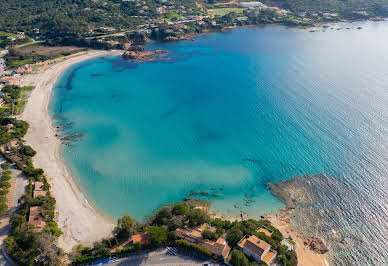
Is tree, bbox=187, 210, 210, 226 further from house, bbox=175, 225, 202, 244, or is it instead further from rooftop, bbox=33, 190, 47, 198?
rooftop, bbox=33, 190, 47, 198

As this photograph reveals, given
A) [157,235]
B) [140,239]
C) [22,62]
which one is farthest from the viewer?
[22,62]

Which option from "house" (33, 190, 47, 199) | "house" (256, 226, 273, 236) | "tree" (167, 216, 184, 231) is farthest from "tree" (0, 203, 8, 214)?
"house" (256, 226, 273, 236)

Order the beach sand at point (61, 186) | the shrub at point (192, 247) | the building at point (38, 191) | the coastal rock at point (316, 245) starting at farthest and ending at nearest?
the building at point (38, 191) → the beach sand at point (61, 186) → the coastal rock at point (316, 245) → the shrub at point (192, 247)

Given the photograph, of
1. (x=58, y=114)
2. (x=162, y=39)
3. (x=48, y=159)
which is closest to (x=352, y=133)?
(x=48, y=159)

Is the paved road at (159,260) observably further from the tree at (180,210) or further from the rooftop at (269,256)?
the tree at (180,210)

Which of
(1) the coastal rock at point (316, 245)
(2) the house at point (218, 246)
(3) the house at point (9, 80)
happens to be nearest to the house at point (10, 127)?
(3) the house at point (9, 80)

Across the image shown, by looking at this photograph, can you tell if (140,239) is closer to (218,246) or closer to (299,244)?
(218,246)

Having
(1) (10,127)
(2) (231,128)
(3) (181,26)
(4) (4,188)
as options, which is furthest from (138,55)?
(4) (4,188)
